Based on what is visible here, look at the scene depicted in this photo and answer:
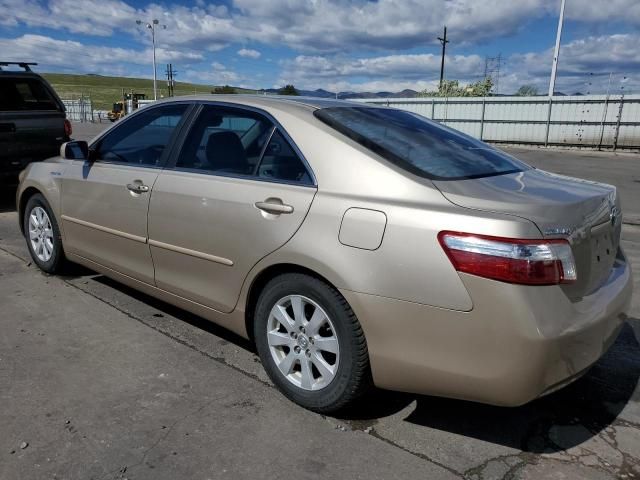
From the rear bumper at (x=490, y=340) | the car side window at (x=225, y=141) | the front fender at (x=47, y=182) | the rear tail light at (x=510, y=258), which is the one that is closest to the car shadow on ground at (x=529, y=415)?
the rear bumper at (x=490, y=340)

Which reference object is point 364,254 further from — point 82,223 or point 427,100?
point 427,100

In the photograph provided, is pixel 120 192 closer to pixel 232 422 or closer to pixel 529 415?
pixel 232 422

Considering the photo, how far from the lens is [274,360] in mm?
2947

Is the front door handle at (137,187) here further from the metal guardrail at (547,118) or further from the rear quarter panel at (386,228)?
the metal guardrail at (547,118)

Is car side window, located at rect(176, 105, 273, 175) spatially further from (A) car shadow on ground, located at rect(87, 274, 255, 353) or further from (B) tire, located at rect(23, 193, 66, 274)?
(B) tire, located at rect(23, 193, 66, 274)

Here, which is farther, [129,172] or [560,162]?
[560,162]

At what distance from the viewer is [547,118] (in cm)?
2294

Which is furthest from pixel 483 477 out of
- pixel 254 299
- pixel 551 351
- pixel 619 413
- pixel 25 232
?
pixel 25 232

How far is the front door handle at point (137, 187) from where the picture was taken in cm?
357

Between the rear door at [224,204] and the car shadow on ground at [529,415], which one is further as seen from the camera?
the rear door at [224,204]

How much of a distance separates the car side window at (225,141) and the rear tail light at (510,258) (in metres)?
1.34

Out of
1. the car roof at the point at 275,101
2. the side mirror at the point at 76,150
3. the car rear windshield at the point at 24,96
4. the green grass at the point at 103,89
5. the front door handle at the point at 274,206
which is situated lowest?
the front door handle at the point at 274,206

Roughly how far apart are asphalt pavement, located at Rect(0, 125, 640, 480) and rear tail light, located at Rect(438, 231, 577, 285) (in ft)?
2.96

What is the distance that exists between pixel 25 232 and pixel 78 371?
2.50 meters
